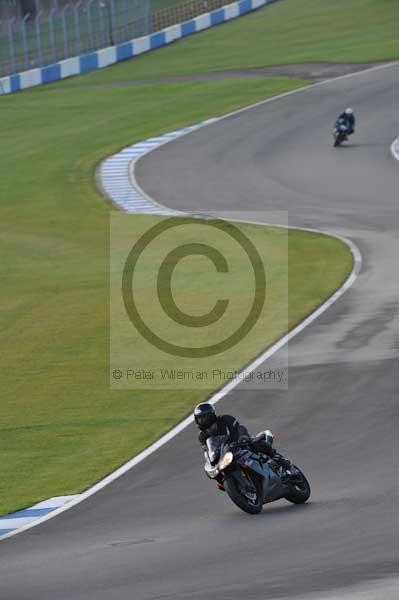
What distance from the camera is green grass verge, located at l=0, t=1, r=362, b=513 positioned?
18.9 m

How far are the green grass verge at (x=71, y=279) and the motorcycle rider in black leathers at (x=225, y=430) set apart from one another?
123 inches

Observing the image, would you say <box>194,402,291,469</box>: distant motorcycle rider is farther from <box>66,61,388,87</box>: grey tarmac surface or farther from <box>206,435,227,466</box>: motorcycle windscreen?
<box>66,61,388,87</box>: grey tarmac surface

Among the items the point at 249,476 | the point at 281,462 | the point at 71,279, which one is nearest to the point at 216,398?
the point at 281,462

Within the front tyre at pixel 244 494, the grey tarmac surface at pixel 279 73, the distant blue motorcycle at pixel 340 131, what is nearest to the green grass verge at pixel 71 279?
the grey tarmac surface at pixel 279 73

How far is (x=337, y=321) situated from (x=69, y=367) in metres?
5.38

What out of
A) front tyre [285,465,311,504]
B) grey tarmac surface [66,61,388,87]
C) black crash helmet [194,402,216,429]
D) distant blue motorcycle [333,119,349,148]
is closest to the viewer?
black crash helmet [194,402,216,429]

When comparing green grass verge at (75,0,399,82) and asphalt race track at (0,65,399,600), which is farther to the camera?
green grass verge at (75,0,399,82)

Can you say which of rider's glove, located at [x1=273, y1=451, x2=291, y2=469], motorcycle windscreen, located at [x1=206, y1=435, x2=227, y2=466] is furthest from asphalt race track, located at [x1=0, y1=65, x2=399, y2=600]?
motorcycle windscreen, located at [x1=206, y1=435, x2=227, y2=466]

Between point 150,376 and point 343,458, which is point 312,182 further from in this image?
point 343,458

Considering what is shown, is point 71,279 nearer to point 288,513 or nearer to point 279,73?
point 288,513

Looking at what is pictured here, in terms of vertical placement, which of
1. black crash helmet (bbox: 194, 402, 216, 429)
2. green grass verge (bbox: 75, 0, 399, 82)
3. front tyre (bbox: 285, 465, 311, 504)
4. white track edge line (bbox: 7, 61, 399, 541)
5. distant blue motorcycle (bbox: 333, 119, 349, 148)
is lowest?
green grass verge (bbox: 75, 0, 399, 82)

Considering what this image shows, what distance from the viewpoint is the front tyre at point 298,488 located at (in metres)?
14.5

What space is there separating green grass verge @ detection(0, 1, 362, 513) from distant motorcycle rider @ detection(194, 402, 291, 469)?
3.11 meters

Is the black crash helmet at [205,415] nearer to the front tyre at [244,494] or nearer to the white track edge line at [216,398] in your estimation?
the front tyre at [244,494]
